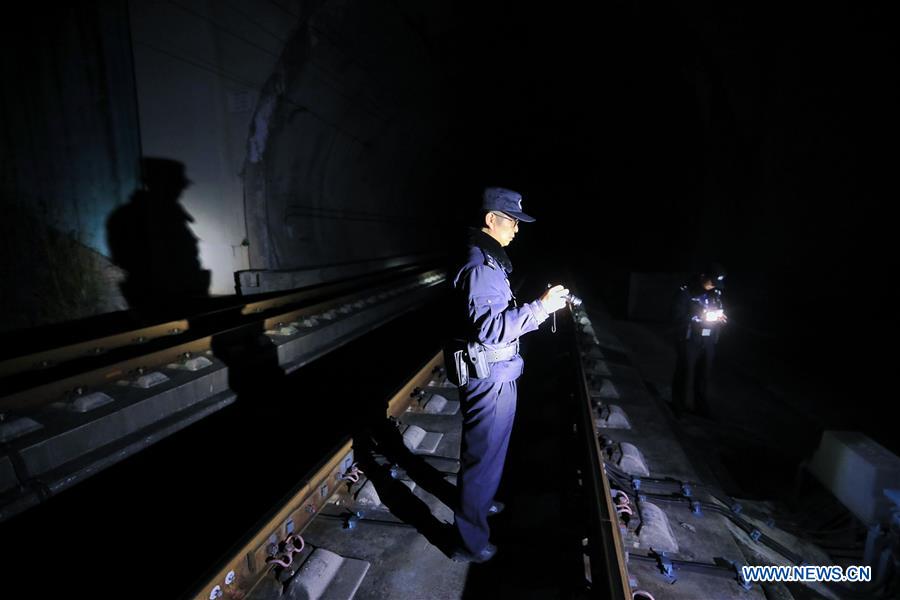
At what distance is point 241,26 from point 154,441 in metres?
7.88

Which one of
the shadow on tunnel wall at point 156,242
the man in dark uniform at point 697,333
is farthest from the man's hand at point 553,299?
the shadow on tunnel wall at point 156,242

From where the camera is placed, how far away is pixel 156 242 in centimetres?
765

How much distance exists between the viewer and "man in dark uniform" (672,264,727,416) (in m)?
5.97

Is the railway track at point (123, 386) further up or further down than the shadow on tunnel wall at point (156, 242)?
further down

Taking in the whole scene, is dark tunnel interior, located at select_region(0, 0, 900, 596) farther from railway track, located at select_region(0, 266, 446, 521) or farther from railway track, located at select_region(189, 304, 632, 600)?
railway track, located at select_region(189, 304, 632, 600)

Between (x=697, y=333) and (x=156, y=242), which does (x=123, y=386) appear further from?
(x=697, y=333)

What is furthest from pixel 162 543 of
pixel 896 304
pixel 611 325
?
pixel 896 304

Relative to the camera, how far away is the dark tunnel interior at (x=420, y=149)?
22.0 ft

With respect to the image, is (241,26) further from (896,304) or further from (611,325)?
(896,304)

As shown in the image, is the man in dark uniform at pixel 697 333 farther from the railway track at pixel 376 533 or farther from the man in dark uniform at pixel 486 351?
the man in dark uniform at pixel 486 351

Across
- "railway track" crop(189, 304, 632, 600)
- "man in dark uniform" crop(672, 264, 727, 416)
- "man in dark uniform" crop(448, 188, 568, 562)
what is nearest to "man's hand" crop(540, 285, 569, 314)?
"man in dark uniform" crop(448, 188, 568, 562)

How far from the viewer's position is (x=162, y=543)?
3.14 meters

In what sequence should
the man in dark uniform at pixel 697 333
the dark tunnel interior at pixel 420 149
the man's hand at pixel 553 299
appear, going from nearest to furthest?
the man's hand at pixel 553 299
the man in dark uniform at pixel 697 333
the dark tunnel interior at pixel 420 149

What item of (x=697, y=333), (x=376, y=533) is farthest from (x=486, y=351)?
(x=697, y=333)
